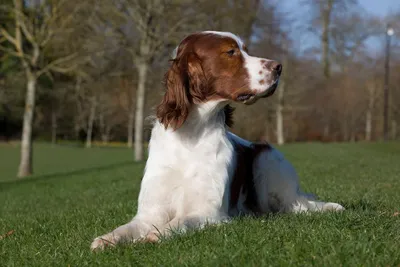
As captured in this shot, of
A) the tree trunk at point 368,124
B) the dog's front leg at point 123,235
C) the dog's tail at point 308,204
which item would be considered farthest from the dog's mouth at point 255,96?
the tree trunk at point 368,124

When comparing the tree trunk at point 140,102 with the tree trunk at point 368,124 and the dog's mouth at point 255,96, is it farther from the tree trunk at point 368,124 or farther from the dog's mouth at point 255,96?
the tree trunk at point 368,124

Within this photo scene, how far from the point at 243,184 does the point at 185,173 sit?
34.9 inches

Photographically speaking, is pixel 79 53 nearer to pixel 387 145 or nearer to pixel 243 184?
pixel 387 145

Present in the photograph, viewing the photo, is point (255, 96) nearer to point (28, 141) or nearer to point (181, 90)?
point (181, 90)

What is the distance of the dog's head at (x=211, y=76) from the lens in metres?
4.15

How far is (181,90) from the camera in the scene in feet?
13.8

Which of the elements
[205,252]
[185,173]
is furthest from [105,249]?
[185,173]

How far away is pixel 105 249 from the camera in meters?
3.41

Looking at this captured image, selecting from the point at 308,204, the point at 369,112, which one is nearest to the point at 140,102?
the point at 308,204

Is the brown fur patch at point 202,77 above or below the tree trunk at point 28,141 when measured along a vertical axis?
above

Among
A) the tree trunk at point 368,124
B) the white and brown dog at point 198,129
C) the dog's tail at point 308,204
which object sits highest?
the white and brown dog at point 198,129

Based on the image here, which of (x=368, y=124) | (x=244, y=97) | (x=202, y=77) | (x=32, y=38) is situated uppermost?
(x=32, y=38)

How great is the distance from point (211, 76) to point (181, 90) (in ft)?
0.92

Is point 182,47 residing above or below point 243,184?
above
